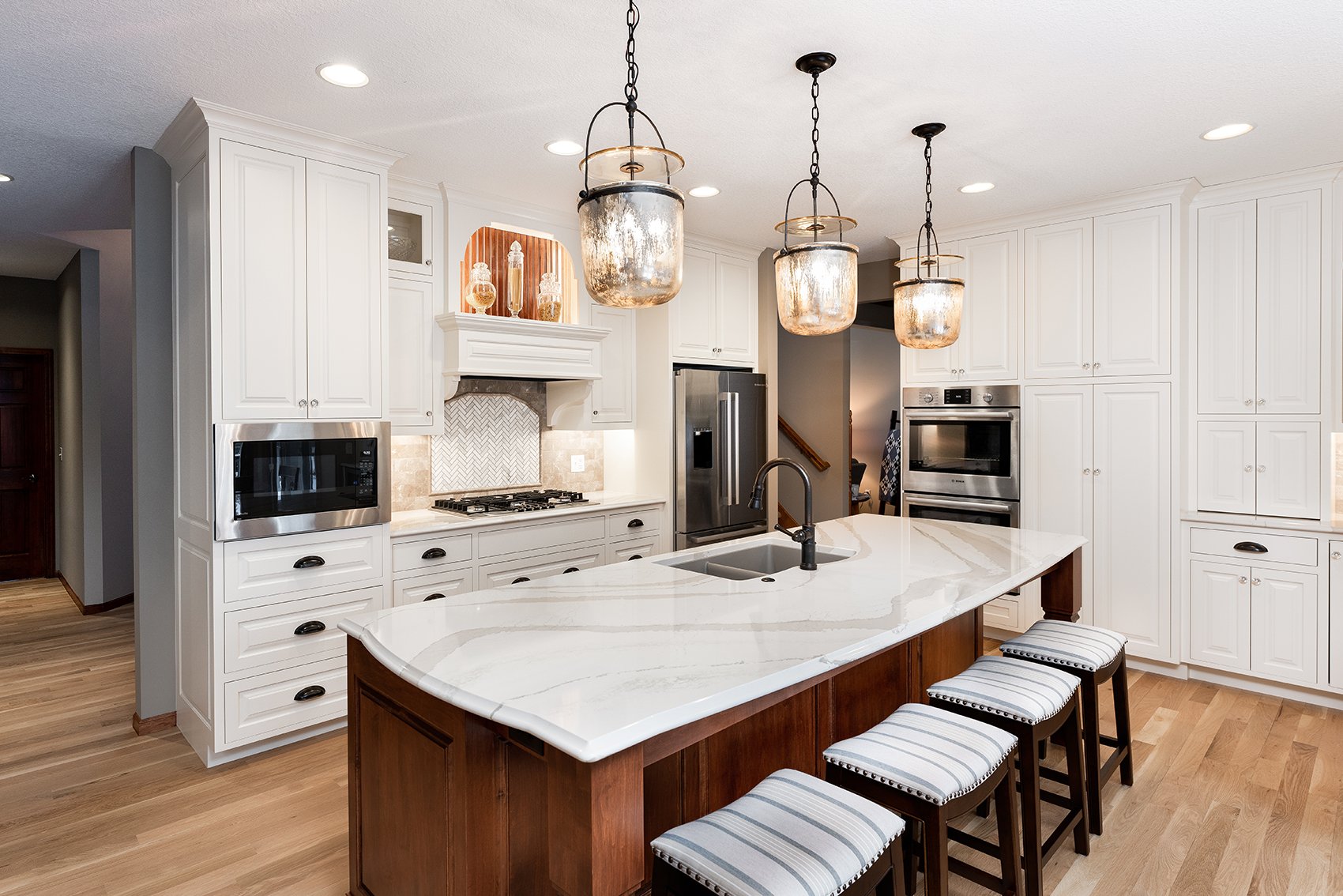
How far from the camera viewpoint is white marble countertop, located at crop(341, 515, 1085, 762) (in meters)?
1.31

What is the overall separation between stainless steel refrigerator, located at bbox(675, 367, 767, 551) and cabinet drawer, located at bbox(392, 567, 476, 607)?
4.65 feet

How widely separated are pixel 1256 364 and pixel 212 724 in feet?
16.1

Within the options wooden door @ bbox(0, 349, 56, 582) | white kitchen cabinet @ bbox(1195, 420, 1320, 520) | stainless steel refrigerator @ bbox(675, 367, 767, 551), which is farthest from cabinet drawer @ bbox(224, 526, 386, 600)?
wooden door @ bbox(0, 349, 56, 582)

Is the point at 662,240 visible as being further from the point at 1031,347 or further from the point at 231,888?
the point at 1031,347

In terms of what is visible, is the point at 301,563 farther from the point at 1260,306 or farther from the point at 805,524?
the point at 1260,306

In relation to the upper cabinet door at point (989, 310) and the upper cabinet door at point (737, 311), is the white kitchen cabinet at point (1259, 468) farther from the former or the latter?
the upper cabinet door at point (737, 311)

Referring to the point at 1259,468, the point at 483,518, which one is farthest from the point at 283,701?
the point at 1259,468

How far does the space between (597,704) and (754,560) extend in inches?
62.2

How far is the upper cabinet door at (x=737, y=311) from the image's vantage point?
16.3ft

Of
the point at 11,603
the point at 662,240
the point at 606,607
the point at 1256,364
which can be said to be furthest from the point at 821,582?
the point at 11,603

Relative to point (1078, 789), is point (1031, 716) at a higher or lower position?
higher

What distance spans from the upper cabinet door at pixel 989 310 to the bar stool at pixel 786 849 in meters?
3.48

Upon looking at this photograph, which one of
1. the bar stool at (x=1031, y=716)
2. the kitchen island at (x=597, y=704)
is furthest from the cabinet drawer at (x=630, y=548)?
the bar stool at (x=1031, y=716)

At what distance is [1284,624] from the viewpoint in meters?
3.63
